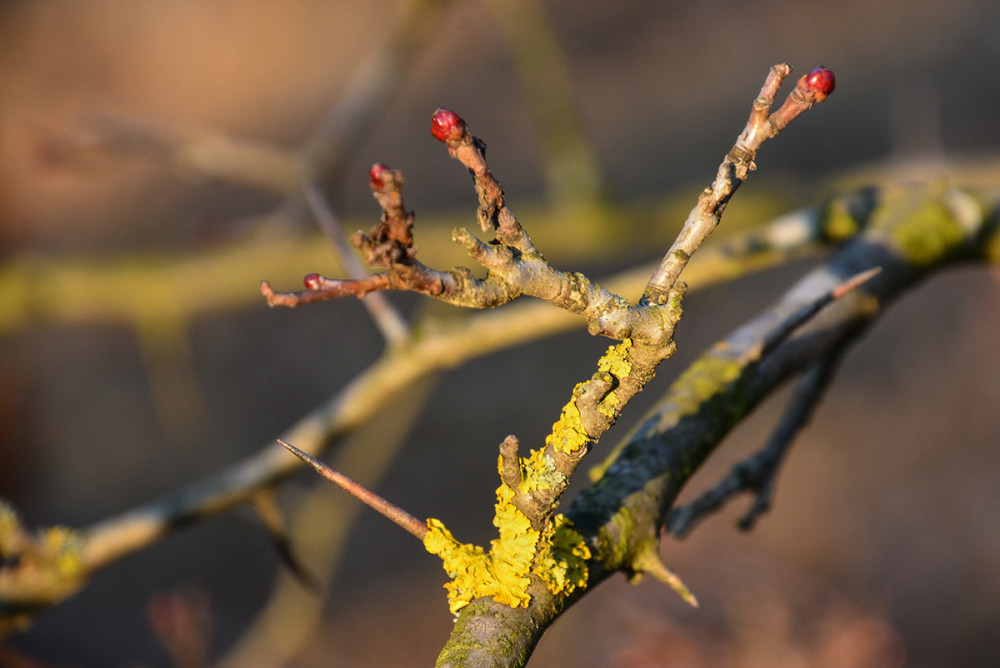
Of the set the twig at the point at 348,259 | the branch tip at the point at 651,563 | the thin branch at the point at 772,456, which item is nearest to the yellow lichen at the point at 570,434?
the branch tip at the point at 651,563

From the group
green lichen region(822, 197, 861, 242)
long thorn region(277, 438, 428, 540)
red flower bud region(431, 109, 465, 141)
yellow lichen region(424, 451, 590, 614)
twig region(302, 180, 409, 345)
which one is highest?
twig region(302, 180, 409, 345)

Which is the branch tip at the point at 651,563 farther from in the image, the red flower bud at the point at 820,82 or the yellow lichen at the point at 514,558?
the red flower bud at the point at 820,82

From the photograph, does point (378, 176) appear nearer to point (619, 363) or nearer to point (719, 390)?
point (619, 363)

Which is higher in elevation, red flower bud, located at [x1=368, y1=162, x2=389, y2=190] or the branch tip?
red flower bud, located at [x1=368, y1=162, x2=389, y2=190]

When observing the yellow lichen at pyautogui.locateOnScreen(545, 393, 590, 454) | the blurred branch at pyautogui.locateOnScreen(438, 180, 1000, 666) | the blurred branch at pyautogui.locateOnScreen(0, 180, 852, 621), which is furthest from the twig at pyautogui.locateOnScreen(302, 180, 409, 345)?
the yellow lichen at pyautogui.locateOnScreen(545, 393, 590, 454)

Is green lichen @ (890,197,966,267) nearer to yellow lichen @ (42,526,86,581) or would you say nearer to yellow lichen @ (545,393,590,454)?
yellow lichen @ (545,393,590,454)

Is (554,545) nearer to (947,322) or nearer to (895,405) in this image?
(895,405)

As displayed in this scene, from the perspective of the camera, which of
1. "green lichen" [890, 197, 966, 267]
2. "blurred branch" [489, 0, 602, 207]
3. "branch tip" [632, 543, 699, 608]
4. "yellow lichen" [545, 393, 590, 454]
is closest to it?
"yellow lichen" [545, 393, 590, 454]
